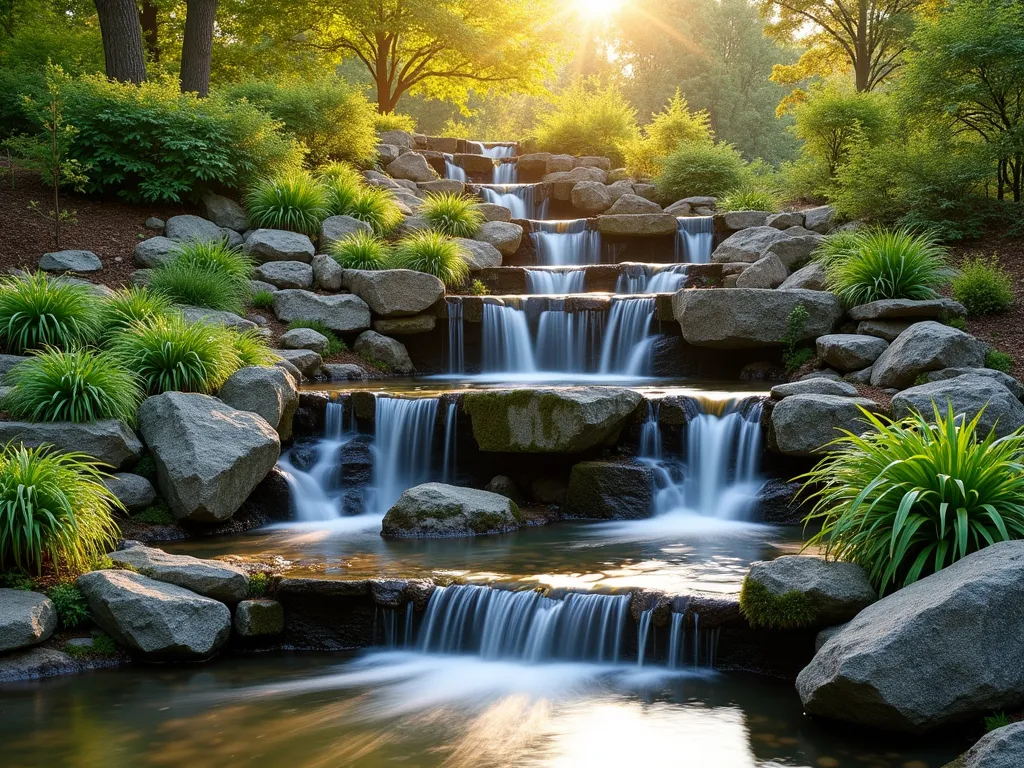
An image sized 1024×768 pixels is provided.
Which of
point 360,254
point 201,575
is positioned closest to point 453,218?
point 360,254

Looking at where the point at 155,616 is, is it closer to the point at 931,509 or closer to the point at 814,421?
the point at 931,509

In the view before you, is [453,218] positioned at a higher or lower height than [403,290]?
higher

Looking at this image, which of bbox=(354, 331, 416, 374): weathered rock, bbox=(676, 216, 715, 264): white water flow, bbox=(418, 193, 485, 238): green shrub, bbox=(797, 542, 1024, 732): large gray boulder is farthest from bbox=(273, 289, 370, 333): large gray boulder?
bbox=(797, 542, 1024, 732): large gray boulder

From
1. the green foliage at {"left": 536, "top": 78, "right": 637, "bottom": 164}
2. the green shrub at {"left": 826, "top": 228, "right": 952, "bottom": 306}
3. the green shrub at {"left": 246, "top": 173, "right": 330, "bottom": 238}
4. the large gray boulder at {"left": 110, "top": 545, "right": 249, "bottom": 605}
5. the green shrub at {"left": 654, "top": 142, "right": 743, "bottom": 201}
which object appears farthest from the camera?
the green foliage at {"left": 536, "top": 78, "right": 637, "bottom": 164}

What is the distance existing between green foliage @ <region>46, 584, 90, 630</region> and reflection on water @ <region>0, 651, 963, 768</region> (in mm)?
506

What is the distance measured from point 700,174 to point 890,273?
338 inches

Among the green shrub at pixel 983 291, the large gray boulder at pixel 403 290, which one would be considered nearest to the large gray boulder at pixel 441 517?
the large gray boulder at pixel 403 290

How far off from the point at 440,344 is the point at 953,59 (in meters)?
8.42

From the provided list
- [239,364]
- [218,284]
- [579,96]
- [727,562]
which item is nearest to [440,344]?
[218,284]

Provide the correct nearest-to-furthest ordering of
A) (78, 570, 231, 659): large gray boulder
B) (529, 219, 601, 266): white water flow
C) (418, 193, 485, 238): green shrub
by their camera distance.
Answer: (78, 570, 231, 659): large gray boulder → (418, 193, 485, 238): green shrub → (529, 219, 601, 266): white water flow

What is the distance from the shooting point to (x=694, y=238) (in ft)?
53.0

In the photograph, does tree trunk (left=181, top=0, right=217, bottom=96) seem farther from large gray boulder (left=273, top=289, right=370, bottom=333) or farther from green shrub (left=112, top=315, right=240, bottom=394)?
green shrub (left=112, top=315, right=240, bottom=394)

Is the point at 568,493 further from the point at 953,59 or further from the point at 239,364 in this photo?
the point at 953,59

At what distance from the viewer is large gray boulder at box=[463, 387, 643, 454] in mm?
8906
